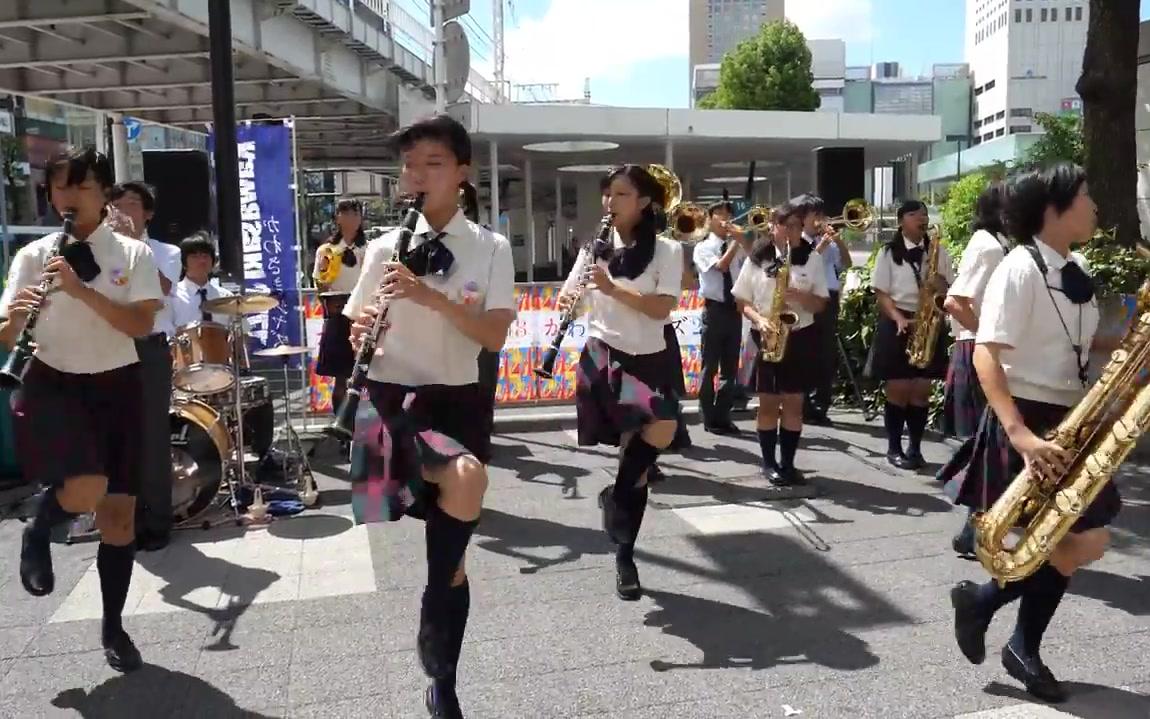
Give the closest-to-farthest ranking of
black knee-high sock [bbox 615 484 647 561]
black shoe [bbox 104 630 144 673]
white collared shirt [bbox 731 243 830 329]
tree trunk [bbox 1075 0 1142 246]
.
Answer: black shoe [bbox 104 630 144 673] < black knee-high sock [bbox 615 484 647 561] < white collared shirt [bbox 731 243 830 329] < tree trunk [bbox 1075 0 1142 246]

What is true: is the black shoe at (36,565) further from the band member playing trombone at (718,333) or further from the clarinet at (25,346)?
the band member playing trombone at (718,333)

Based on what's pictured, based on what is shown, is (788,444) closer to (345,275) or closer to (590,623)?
(590,623)

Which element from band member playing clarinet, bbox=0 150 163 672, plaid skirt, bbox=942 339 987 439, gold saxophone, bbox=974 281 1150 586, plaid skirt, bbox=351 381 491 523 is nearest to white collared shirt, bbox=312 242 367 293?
band member playing clarinet, bbox=0 150 163 672

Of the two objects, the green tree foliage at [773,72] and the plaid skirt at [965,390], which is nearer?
the plaid skirt at [965,390]

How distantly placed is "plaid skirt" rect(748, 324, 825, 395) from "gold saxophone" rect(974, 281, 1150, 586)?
2.97 m

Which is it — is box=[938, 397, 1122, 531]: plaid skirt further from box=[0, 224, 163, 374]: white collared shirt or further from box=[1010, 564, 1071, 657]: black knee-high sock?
box=[0, 224, 163, 374]: white collared shirt

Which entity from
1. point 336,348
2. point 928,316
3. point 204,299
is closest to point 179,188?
point 204,299

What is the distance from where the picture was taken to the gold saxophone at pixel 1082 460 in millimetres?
2789

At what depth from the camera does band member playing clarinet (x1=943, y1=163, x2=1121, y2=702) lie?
3037 millimetres

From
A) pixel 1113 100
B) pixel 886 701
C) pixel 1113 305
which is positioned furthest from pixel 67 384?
pixel 1113 100

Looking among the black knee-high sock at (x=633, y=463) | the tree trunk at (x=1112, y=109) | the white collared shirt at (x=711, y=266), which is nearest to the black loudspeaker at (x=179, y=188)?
the white collared shirt at (x=711, y=266)

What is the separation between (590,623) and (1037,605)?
1.70m

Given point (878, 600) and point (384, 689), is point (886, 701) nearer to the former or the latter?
point (878, 600)

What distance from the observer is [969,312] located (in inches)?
173
